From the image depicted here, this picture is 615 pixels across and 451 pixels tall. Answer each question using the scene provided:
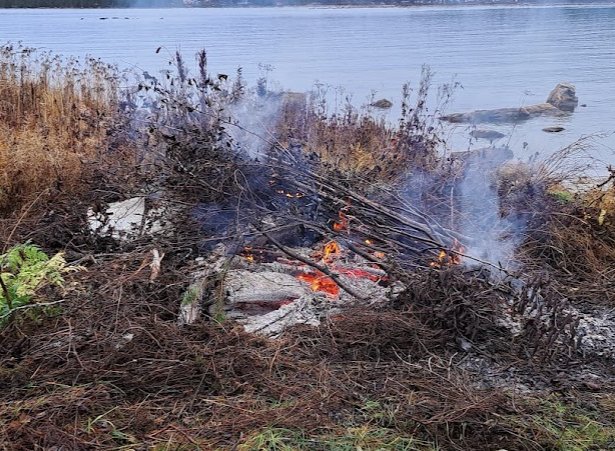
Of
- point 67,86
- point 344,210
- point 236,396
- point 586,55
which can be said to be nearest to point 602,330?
point 344,210

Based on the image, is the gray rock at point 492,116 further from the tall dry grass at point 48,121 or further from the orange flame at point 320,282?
the orange flame at point 320,282

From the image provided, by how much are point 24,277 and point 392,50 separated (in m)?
25.5

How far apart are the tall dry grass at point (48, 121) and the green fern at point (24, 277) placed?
196 centimetres

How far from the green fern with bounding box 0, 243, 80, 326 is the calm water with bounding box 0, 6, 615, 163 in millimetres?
7109

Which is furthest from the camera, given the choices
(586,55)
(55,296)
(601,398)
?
(586,55)

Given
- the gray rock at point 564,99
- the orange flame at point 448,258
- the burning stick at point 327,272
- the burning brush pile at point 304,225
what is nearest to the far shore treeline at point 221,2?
the burning brush pile at point 304,225

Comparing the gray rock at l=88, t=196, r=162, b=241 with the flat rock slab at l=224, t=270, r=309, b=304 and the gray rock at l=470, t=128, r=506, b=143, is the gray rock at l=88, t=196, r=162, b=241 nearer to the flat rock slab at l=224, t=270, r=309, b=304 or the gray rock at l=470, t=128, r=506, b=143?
the flat rock slab at l=224, t=270, r=309, b=304

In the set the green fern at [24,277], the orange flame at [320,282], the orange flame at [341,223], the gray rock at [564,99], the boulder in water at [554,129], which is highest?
the green fern at [24,277]

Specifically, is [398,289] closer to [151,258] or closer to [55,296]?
[151,258]

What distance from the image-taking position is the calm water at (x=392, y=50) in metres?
15.6

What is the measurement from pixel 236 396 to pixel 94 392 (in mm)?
771

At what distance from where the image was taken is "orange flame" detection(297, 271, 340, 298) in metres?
5.12

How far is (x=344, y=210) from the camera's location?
227 inches

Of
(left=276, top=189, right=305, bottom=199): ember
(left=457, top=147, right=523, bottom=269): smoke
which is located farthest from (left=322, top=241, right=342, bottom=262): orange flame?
(left=457, top=147, right=523, bottom=269): smoke
